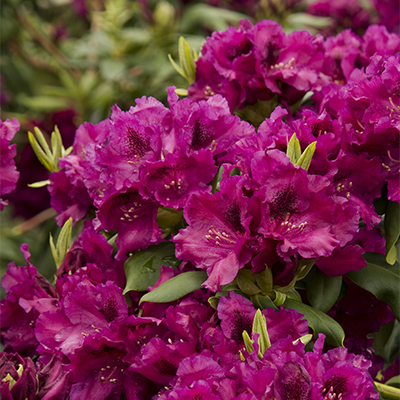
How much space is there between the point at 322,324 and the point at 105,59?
138cm

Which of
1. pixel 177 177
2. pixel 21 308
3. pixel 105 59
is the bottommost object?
pixel 105 59

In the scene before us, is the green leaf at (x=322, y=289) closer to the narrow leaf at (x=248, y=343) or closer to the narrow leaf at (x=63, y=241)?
the narrow leaf at (x=248, y=343)

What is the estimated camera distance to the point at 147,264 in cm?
72

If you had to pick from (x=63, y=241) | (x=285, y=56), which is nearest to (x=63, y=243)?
(x=63, y=241)

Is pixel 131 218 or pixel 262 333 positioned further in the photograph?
pixel 131 218

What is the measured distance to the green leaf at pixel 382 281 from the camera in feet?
2.30

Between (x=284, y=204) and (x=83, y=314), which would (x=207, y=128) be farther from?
(x=83, y=314)

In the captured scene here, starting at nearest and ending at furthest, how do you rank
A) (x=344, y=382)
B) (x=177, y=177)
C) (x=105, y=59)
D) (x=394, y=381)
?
(x=344, y=382)
(x=177, y=177)
(x=394, y=381)
(x=105, y=59)

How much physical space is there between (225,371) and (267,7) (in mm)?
1407

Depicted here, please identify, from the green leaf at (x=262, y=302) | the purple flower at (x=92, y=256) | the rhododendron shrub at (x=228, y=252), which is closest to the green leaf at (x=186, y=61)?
the rhododendron shrub at (x=228, y=252)

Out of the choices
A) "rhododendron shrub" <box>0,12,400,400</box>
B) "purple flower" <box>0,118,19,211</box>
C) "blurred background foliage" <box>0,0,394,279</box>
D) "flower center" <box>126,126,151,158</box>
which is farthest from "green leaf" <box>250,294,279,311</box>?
"blurred background foliage" <box>0,0,394,279</box>

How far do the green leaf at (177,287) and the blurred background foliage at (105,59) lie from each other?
35.5 inches

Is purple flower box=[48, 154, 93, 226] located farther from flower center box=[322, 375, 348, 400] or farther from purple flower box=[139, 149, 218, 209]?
flower center box=[322, 375, 348, 400]

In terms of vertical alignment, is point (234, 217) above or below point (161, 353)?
above
